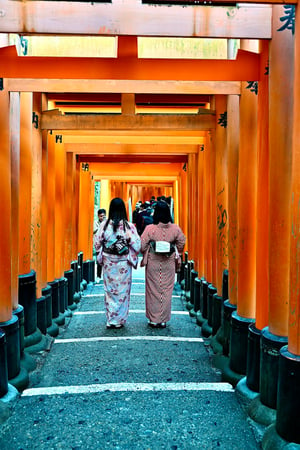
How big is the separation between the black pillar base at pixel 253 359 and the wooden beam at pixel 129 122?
297 centimetres

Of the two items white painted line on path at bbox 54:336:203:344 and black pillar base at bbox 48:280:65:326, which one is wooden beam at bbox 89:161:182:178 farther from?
white painted line on path at bbox 54:336:203:344

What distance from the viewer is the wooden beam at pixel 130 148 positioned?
8305mm

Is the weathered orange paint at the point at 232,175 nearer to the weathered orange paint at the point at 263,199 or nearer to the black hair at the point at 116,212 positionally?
the weathered orange paint at the point at 263,199

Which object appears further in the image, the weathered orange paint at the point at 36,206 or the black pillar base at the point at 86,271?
the black pillar base at the point at 86,271

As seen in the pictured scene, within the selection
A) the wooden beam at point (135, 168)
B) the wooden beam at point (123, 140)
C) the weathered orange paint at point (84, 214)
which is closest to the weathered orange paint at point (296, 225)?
the wooden beam at point (123, 140)

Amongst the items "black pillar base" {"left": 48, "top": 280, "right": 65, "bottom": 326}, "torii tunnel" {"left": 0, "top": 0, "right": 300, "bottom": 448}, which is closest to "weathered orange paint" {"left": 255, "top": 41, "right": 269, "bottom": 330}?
"torii tunnel" {"left": 0, "top": 0, "right": 300, "bottom": 448}

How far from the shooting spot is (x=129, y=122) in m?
5.84

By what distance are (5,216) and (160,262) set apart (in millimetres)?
3186

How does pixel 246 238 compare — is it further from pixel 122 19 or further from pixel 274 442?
pixel 122 19

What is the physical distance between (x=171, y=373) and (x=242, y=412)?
114 cm

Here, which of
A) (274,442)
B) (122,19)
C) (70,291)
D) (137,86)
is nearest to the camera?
(274,442)

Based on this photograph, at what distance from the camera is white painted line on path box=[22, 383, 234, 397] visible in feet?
13.3

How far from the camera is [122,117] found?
585cm

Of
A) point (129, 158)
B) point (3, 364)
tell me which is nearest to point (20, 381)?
point (3, 364)
